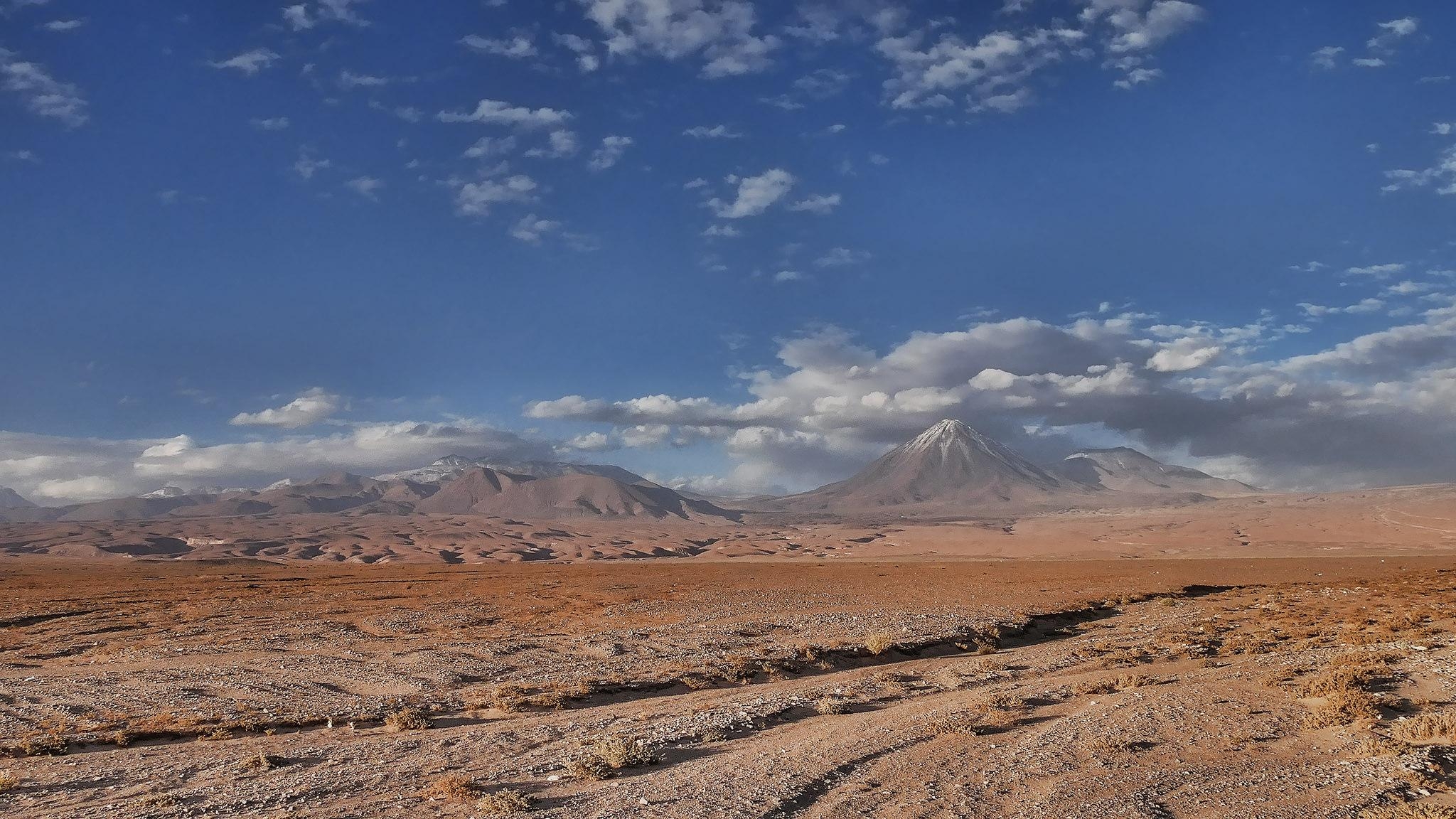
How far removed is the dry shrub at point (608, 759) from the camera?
11.5m

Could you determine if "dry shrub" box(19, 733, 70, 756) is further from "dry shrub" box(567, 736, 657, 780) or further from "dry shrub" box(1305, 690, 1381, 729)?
"dry shrub" box(1305, 690, 1381, 729)

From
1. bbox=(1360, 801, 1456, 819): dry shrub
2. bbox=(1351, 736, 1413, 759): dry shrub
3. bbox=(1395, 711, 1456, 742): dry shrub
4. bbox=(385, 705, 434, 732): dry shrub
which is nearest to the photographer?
bbox=(1360, 801, 1456, 819): dry shrub

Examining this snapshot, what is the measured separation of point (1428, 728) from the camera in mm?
12383

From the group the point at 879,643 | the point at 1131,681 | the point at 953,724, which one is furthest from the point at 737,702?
the point at 879,643

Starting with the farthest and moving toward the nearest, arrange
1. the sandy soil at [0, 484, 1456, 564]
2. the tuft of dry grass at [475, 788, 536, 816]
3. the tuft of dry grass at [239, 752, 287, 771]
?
the sandy soil at [0, 484, 1456, 564] → the tuft of dry grass at [239, 752, 287, 771] → the tuft of dry grass at [475, 788, 536, 816]

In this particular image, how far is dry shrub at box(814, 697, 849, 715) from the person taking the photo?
1585cm

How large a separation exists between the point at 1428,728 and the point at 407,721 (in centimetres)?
1585

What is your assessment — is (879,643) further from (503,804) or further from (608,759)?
(503,804)

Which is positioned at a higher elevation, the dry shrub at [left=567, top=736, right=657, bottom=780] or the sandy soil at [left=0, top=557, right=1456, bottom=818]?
the dry shrub at [left=567, top=736, right=657, bottom=780]

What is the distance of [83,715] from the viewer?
617 inches

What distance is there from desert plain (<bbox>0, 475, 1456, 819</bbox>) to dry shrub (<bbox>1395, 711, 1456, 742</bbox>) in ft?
0.11

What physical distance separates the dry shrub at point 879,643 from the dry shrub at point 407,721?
1274 centimetres

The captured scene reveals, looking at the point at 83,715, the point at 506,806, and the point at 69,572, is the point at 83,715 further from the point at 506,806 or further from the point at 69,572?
the point at 69,572

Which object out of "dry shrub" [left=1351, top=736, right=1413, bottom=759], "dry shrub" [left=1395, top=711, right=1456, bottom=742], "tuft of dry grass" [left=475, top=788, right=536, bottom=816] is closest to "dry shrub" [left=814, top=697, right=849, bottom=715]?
"tuft of dry grass" [left=475, top=788, right=536, bottom=816]
